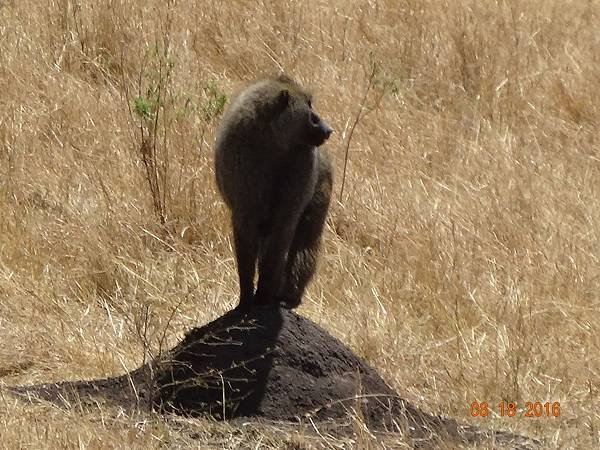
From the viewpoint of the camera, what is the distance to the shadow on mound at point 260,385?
452 centimetres

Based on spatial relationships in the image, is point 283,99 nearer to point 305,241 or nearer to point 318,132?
point 318,132

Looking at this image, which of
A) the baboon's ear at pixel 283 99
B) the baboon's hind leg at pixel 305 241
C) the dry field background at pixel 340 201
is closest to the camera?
the baboon's ear at pixel 283 99

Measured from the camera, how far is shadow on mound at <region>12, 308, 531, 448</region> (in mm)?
4520

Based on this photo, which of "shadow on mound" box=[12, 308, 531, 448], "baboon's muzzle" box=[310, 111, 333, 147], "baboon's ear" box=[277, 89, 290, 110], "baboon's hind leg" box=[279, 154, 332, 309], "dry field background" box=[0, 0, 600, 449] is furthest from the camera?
"dry field background" box=[0, 0, 600, 449]

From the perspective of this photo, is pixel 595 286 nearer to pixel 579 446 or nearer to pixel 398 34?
pixel 579 446

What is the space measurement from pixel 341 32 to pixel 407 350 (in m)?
4.92

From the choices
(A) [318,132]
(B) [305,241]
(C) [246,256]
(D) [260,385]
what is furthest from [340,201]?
(D) [260,385]
